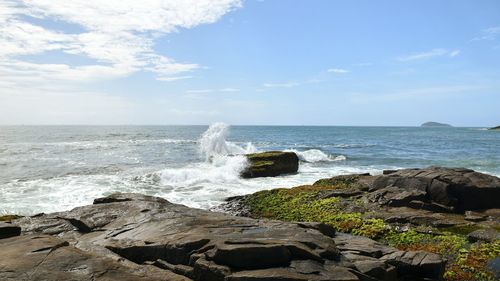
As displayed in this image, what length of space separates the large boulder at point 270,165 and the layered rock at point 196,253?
23.3 metres

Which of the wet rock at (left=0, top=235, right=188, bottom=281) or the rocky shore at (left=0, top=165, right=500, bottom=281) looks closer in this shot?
the wet rock at (left=0, top=235, right=188, bottom=281)

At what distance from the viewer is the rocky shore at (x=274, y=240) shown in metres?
8.71

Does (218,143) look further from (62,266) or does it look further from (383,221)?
(62,266)

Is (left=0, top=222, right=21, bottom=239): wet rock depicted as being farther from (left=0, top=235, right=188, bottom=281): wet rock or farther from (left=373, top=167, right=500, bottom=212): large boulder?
(left=373, top=167, right=500, bottom=212): large boulder

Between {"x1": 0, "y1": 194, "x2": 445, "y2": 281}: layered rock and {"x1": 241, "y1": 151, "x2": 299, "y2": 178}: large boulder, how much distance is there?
2334 centimetres

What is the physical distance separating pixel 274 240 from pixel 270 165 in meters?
28.4

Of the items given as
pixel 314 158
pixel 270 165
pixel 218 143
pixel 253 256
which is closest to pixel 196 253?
pixel 253 256

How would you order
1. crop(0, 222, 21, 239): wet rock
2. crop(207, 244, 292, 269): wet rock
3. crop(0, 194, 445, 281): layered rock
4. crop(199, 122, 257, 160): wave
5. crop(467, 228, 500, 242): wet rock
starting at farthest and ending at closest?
1. crop(199, 122, 257, 160): wave
2. crop(467, 228, 500, 242): wet rock
3. crop(0, 222, 21, 239): wet rock
4. crop(207, 244, 292, 269): wet rock
5. crop(0, 194, 445, 281): layered rock

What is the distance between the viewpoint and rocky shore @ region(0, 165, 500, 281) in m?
8.71

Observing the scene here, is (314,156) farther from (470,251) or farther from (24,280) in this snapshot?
(24,280)

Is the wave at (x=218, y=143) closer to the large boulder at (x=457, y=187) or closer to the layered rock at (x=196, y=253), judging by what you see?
the large boulder at (x=457, y=187)

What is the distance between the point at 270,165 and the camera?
3812 cm

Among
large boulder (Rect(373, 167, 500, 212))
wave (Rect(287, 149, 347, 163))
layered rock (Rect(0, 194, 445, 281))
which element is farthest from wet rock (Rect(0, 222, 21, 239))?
wave (Rect(287, 149, 347, 163))

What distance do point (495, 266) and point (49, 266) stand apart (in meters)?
13.7
